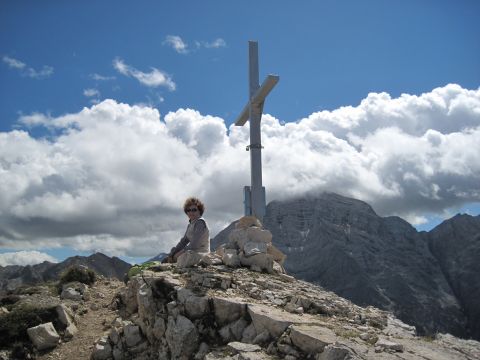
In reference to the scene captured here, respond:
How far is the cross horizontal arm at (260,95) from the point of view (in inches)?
673

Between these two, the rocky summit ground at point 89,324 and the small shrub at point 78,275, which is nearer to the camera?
the rocky summit ground at point 89,324

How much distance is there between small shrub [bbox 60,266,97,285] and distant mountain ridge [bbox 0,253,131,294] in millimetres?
34699

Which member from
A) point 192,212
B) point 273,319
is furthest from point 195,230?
point 273,319

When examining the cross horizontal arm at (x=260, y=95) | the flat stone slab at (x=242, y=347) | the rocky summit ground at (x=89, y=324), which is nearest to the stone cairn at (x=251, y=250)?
the cross horizontal arm at (x=260, y=95)

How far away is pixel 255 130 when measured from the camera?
18672 millimetres

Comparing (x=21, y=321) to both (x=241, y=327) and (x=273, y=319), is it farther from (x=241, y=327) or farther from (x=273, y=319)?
(x=273, y=319)

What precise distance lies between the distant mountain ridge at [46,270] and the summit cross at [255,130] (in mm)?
43151

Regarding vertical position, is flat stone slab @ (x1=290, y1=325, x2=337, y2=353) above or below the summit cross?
below

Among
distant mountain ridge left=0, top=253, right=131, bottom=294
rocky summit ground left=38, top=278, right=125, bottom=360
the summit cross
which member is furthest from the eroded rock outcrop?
distant mountain ridge left=0, top=253, right=131, bottom=294

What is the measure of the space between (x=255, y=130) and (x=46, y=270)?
81179mm

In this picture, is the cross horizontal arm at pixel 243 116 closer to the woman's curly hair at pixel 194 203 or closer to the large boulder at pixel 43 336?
the woman's curly hair at pixel 194 203

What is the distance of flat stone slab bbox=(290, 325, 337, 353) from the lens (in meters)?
9.13

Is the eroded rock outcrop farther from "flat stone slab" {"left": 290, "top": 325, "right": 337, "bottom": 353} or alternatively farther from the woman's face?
the woman's face

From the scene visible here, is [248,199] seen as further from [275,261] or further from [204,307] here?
[204,307]
